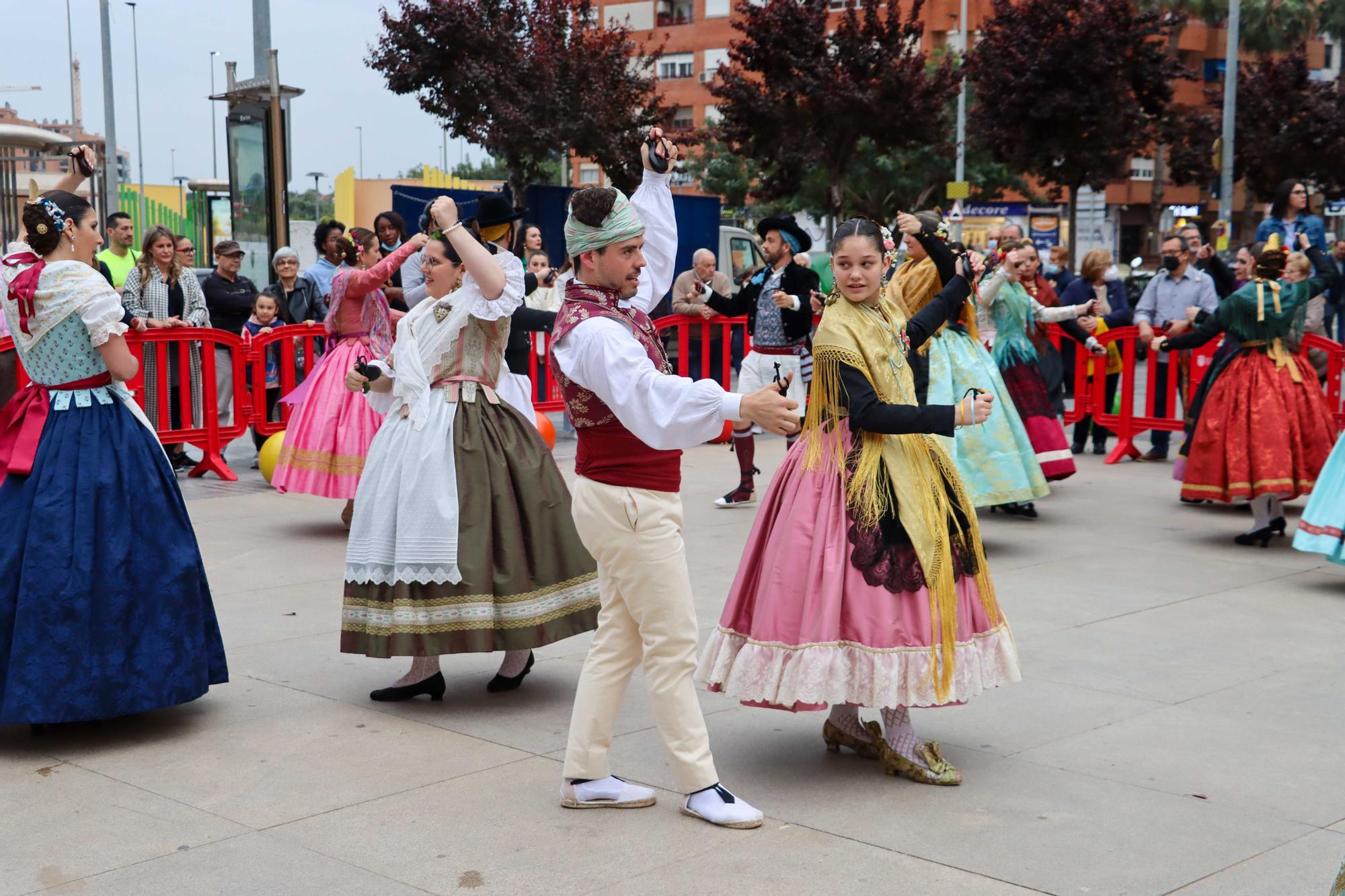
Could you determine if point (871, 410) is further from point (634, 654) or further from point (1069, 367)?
point (1069, 367)

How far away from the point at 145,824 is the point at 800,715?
89.7 inches

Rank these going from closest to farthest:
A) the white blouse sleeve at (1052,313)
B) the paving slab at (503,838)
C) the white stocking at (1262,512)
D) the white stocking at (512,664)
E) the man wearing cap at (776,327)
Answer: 1. the paving slab at (503,838)
2. the white stocking at (512,664)
3. the white stocking at (1262,512)
4. the white blouse sleeve at (1052,313)
5. the man wearing cap at (776,327)

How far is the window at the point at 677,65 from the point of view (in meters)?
58.7

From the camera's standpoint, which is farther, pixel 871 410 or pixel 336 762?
pixel 336 762

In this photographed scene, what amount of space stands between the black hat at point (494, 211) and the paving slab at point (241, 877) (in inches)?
93.2

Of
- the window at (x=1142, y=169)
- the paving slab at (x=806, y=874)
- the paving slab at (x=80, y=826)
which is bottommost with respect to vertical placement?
the paving slab at (x=80, y=826)

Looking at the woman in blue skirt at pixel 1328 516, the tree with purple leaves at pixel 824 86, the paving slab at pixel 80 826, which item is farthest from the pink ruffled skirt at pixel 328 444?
the tree with purple leaves at pixel 824 86

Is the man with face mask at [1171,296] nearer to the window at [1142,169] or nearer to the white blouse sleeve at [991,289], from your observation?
the white blouse sleeve at [991,289]

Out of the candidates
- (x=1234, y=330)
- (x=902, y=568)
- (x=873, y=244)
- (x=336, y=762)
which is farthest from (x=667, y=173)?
(x=1234, y=330)

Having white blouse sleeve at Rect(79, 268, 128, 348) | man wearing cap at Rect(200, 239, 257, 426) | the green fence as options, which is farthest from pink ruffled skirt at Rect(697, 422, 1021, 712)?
the green fence

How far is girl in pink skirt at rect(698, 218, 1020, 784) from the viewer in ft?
14.4

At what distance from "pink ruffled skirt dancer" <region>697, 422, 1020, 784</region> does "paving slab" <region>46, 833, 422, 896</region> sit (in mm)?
1295

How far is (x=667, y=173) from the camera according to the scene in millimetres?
4676

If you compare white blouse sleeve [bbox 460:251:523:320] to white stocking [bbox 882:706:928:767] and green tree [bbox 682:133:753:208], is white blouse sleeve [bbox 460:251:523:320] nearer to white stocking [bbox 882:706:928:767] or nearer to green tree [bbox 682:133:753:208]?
white stocking [bbox 882:706:928:767]
